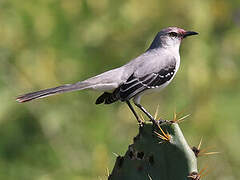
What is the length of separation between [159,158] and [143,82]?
1.48 meters

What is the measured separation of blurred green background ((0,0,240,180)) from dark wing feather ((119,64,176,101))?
3.92 feet

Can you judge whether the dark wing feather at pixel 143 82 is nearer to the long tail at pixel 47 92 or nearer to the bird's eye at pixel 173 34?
the long tail at pixel 47 92

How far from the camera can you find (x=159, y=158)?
11.6ft

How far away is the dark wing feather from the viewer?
187 inches

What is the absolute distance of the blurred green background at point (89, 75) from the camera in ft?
20.4

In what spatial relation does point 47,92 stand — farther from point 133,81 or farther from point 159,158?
point 159,158

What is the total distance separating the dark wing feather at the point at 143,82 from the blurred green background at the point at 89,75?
1.20 m

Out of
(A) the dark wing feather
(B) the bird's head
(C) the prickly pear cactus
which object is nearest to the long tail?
(A) the dark wing feather

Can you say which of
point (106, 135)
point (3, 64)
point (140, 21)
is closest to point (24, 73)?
point (3, 64)

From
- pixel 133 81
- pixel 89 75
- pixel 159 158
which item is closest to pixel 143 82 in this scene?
pixel 133 81

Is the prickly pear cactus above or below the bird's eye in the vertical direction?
below

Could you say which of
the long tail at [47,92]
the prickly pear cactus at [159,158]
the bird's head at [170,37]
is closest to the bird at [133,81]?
the long tail at [47,92]

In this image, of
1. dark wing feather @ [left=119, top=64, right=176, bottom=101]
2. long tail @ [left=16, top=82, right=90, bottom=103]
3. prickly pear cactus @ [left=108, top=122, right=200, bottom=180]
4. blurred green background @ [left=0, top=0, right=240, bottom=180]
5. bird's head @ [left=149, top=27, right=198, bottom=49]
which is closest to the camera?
prickly pear cactus @ [left=108, top=122, right=200, bottom=180]

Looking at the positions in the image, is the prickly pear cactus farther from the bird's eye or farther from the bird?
the bird's eye
